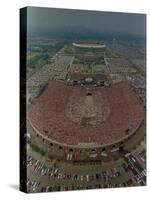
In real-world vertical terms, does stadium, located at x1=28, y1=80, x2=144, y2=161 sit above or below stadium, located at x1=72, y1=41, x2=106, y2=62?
below

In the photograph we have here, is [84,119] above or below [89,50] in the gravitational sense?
below

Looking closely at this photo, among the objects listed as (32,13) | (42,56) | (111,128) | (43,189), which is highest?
(32,13)

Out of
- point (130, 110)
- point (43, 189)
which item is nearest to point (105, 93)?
point (130, 110)

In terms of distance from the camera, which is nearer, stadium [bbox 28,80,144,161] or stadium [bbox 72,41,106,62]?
stadium [bbox 28,80,144,161]

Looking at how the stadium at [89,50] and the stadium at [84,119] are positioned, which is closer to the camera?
the stadium at [84,119]

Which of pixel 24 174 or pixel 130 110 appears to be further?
pixel 130 110

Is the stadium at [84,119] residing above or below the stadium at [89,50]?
below

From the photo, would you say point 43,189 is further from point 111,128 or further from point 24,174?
point 111,128

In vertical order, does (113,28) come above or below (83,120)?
above
